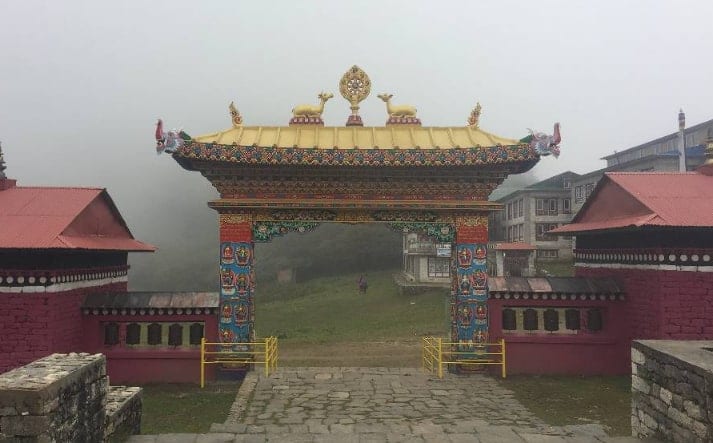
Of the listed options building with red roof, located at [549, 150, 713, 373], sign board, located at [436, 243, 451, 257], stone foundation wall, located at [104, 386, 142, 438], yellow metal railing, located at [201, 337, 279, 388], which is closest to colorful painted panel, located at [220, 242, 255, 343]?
yellow metal railing, located at [201, 337, 279, 388]

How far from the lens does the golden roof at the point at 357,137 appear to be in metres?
13.9

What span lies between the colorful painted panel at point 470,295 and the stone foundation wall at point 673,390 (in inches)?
229

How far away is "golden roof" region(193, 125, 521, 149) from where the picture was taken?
13.9m

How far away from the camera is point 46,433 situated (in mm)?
5207

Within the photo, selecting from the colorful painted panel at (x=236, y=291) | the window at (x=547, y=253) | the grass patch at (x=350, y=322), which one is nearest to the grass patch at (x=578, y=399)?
the grass patch at (x=350, y=322)

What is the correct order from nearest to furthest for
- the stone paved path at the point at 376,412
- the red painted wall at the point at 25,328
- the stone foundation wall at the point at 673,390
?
the stone foundation wall at the point at 673,390
the stone paved path at the point at 376,412
the red painted wall at the point at 25,328

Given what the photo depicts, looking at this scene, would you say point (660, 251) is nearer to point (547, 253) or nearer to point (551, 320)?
point (551, 320)

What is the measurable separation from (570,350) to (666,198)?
4521 mm

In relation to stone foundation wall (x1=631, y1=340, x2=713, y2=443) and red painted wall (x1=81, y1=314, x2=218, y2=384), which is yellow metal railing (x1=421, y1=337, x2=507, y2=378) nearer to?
stone foundation wall (x1=631, y1=340, x2=713, y2=443)

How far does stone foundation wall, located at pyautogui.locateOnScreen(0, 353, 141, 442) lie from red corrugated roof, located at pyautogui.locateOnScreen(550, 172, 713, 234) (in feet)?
35.7

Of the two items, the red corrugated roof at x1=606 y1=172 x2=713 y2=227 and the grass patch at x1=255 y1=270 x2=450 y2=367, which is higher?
the red corrugated roof at x1=606 y1=172 x2=713 y2=227

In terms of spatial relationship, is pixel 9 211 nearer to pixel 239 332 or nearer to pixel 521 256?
pixel 239 332

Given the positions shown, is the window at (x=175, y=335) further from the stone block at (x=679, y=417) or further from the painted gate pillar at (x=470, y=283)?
the stone block at (x=679, y=417)

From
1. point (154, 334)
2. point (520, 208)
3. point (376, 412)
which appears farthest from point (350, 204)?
point (520, 208)
